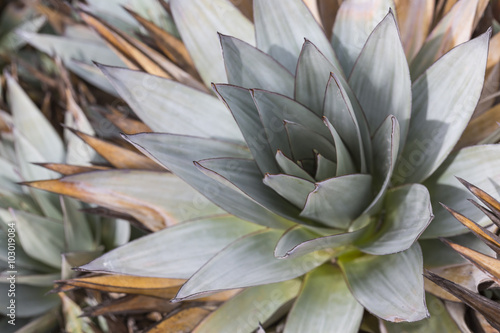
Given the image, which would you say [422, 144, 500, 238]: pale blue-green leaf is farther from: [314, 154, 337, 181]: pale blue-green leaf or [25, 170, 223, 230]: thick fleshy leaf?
[25, 170, 223, 230]: thick fleshy leaf

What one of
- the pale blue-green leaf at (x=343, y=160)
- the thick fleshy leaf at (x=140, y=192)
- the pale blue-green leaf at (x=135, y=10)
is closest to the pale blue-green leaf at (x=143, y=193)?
the thick fleshy leaf at (x=140, y=192)


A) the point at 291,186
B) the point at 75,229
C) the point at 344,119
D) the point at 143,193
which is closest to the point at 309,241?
the point at 291,186

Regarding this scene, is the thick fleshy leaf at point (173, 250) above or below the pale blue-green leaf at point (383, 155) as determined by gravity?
below

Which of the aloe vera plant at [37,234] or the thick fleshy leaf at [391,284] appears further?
the aloe vera plant at [37,234]

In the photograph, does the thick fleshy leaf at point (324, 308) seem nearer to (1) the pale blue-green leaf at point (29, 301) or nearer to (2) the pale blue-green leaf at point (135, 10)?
(1) the pale blue-green leaf at point (29, 301)

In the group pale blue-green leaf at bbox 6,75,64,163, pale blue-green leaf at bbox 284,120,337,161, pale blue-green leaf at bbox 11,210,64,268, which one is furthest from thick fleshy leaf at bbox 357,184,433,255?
pale blue-green leaf at bbox 6,75,64,163

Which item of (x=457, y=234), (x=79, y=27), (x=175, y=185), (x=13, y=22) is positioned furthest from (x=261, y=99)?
(x=13, y=22)
